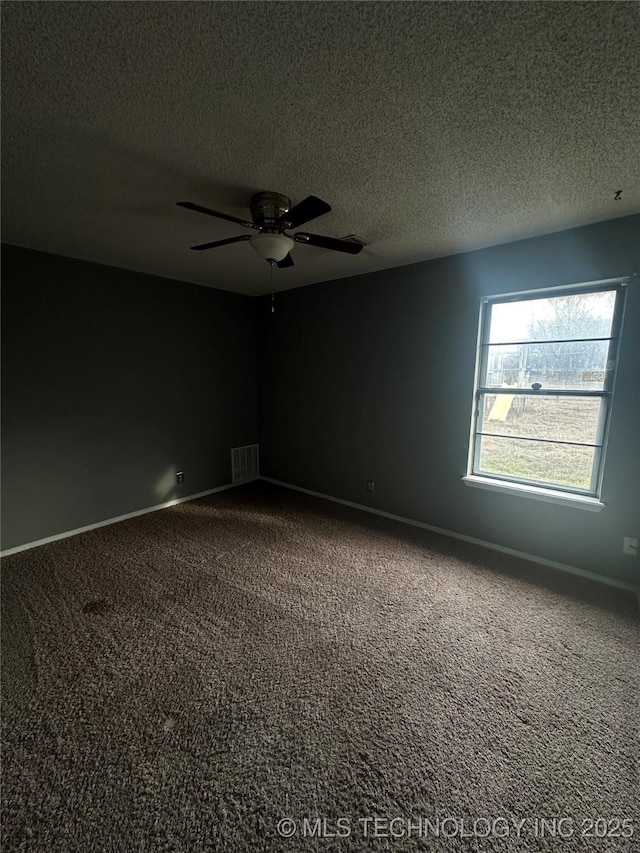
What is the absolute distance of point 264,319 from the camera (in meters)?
4.25

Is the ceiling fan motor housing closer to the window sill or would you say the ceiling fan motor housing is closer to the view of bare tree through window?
the view of bare tree through window

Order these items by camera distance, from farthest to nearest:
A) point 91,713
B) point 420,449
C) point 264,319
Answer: point 264,319, point 420,449, point 91,713

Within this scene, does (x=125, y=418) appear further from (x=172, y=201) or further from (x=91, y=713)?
(x=91, y=713)

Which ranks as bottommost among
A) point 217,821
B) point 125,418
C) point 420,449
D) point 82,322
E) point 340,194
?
point 217,821

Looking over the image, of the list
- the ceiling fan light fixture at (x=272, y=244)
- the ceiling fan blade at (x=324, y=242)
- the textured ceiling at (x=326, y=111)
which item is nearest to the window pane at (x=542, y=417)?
the textured ceiling at (x=326, y=111)

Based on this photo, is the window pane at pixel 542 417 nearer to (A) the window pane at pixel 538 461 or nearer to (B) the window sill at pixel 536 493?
(A) the window pane at pixel 538 461

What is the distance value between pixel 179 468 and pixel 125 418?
2.64 ft

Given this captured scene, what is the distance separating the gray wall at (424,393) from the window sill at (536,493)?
6 cm

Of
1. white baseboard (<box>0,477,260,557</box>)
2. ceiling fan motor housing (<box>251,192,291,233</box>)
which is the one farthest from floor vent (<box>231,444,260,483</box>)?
ceiling fan motor housing (<box>251,192,291,233</box>)

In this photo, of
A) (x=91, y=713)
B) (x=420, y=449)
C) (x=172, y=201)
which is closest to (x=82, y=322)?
(x=172, y=201)

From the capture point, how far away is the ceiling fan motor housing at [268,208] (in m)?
1.80

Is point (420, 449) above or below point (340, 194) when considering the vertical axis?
below

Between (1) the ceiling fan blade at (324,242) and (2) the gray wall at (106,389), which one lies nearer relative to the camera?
(1) the ceiling fan blade at (324,242)

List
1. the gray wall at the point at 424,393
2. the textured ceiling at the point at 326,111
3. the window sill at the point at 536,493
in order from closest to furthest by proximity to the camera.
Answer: the textured ceiling at the point at 326,111
the gray wall at the point at 424,393
the window sill at the point at 536,493
